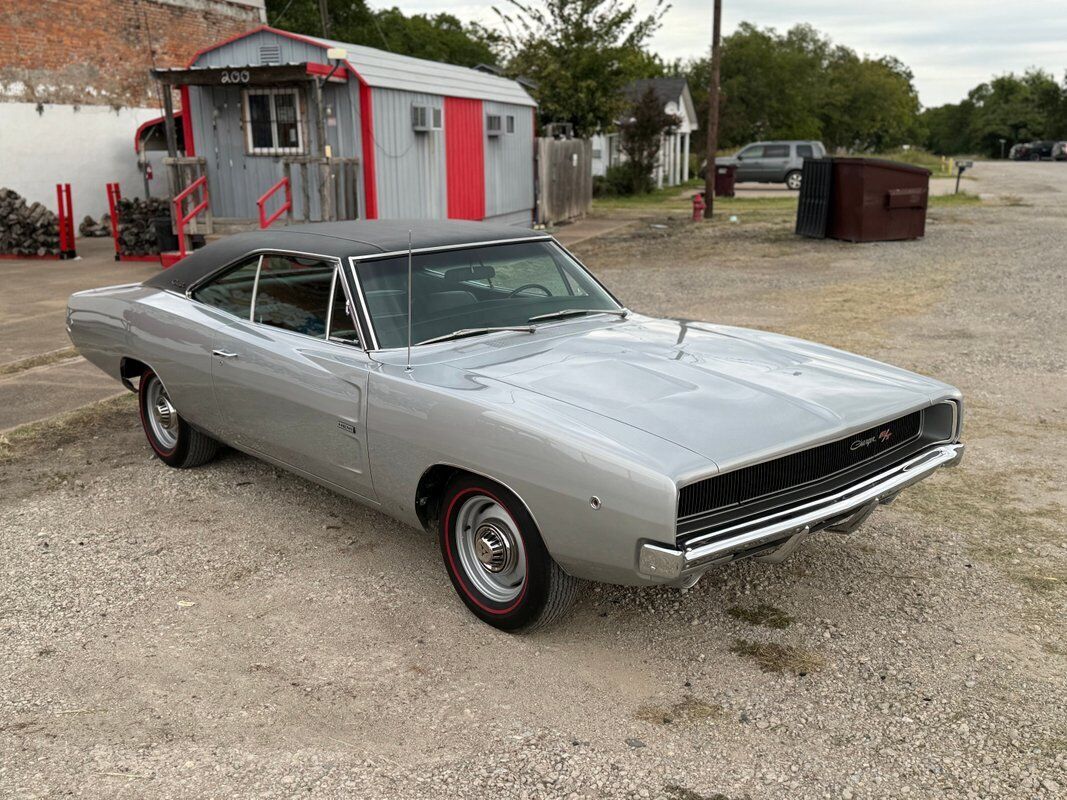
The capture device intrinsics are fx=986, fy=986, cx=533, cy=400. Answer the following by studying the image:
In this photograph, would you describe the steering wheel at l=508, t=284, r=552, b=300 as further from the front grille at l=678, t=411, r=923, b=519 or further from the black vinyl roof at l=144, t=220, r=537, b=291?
the front grille at l=678, t=411, r=923, b=519

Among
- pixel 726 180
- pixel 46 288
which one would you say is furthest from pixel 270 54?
pixel 726 180

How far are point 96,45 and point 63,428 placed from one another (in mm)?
16333

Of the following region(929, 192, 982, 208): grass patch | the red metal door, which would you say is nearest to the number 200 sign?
the red metal door

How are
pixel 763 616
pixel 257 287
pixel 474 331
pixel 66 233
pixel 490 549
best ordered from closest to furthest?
pixel 490 549 → pixel 763 616 → pixel 474 331 → pixel 257 287 → pixel 66 233

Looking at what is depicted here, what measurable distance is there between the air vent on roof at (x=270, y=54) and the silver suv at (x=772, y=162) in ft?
74.5

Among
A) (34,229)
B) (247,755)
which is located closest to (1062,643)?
(247,755)

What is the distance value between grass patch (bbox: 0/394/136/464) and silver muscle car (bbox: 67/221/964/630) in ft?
4.12

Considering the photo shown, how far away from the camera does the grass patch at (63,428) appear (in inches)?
246

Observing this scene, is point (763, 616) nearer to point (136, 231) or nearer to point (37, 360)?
point (37, 360)

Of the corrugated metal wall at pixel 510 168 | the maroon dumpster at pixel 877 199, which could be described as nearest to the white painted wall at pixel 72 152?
the corrugated metal wall at pixel 510 168

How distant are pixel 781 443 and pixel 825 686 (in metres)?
0.87

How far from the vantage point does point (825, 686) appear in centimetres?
343

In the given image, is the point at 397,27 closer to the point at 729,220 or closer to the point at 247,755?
the point at 729,220

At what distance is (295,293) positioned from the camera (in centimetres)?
475
